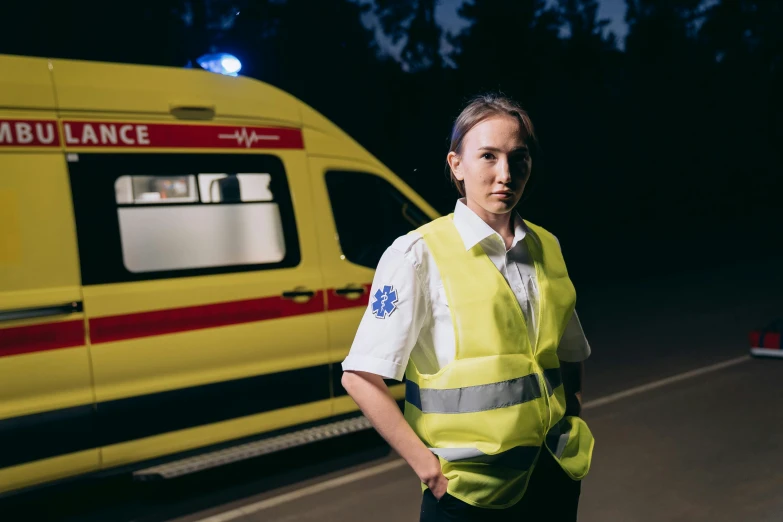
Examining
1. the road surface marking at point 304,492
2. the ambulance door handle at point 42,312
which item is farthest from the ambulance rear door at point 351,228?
the ambulance door handle at point 42,312

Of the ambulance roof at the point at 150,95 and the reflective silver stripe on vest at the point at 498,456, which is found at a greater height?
the ambulance roof at the point at 150,95

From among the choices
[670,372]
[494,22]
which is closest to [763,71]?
[494,22]

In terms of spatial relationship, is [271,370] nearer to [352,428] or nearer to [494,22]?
[352,428]

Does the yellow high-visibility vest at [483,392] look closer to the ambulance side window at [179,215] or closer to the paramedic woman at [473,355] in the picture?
the paramedic woman at [473,355]

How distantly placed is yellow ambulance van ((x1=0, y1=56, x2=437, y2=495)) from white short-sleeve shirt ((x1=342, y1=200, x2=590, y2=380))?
241 cm

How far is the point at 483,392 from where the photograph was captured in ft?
5.41

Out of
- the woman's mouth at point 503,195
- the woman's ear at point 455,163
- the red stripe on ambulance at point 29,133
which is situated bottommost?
the woman's mouth at point 503,195

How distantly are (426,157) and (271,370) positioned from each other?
37.8ft

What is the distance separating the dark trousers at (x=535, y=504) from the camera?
170cm

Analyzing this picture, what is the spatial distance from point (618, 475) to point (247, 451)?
2128 mm

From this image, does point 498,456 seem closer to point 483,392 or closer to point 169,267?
point 483,392

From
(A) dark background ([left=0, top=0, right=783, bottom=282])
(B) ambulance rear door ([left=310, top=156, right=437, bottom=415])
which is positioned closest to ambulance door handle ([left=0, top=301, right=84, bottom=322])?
(B) ambulance rear door ([left=310, top=156, right=437, bottom=415])

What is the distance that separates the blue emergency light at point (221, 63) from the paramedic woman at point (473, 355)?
2941 mm

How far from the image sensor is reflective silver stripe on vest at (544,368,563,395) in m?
1.76
